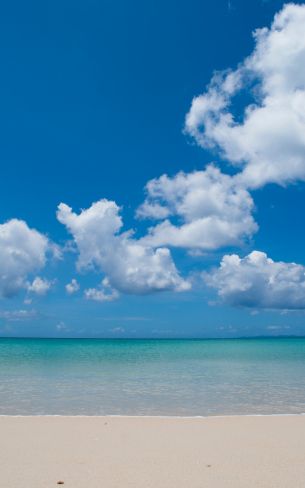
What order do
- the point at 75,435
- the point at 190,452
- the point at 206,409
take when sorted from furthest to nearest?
the point at 206,409 < the point at 75,435 < the point at 190,452

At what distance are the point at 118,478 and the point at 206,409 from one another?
853cm

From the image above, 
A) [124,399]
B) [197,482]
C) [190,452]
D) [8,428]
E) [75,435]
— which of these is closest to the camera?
[197,482]

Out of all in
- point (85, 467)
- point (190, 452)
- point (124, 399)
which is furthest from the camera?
point (124, 399)

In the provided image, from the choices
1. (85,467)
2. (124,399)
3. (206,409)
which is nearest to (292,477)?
(85,467)

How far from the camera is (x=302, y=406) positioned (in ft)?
50.6

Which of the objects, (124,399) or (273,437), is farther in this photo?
(124,399)

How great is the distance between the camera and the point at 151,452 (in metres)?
8.34

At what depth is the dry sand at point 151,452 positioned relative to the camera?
6.65 m

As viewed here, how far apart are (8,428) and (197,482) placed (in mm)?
5956

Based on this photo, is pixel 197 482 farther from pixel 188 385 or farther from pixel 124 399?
pixel 188 385

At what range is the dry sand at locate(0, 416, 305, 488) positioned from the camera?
665cm

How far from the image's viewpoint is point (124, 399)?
16484 mm

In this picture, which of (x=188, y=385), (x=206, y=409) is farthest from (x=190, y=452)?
(x=188, y=385)

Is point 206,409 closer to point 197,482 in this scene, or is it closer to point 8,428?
point 8,428
